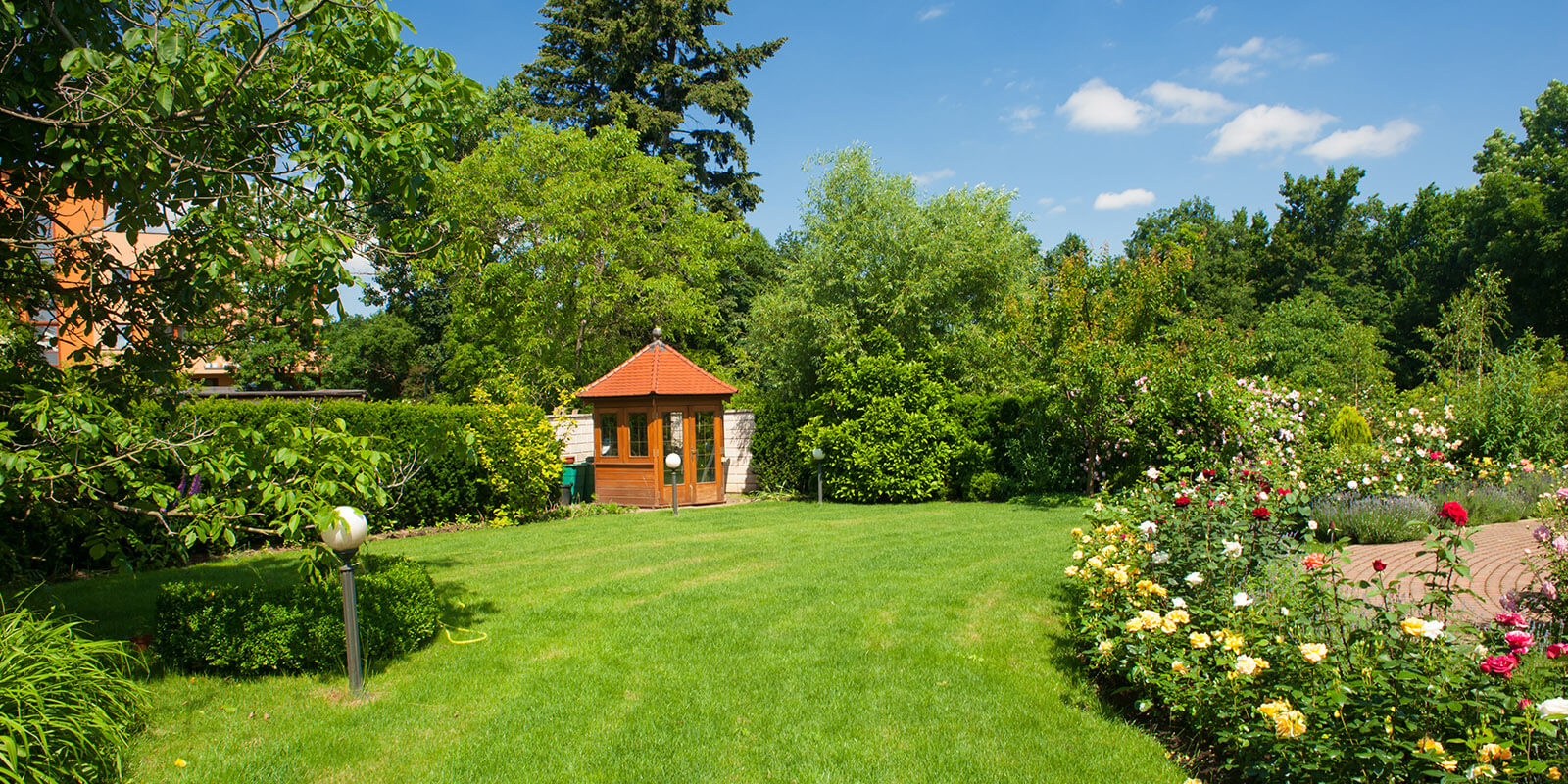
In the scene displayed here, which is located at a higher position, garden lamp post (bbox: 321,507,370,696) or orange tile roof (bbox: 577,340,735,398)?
orange tile roof (bbox: 577,340,735,398)

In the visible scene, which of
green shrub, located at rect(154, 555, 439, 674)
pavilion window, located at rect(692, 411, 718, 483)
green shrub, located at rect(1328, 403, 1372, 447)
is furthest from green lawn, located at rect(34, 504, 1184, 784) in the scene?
pavilion window, located at rect(692, 411, 718, 483)

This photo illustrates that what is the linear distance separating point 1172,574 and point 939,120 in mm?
10524

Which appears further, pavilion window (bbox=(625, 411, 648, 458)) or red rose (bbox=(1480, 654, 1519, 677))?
pavilion window (bbox=(625, 411, 648, 458))

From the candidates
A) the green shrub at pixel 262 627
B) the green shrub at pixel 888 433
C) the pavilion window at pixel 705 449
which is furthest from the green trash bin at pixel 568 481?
the green shrub at pixel 262 627

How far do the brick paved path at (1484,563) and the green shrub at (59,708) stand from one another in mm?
6787

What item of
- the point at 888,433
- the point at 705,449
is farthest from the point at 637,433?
the point at 888,433

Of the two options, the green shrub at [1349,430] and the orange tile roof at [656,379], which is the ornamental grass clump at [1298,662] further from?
the orange tile roof at [656,379]

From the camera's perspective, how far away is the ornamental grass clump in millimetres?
2508

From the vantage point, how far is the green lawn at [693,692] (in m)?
3.55

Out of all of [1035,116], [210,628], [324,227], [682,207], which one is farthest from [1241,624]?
[682,207]

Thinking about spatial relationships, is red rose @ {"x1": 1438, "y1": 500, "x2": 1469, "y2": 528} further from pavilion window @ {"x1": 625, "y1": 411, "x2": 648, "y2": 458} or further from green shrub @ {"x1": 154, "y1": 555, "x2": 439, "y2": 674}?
pavilion window @ {"x1": 625, "y1": 411, "x2": 648, "y2": 458}

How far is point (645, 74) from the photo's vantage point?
24781 mm

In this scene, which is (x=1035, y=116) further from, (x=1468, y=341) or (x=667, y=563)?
(x=1468, y=341)

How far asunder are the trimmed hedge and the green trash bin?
1.52m
